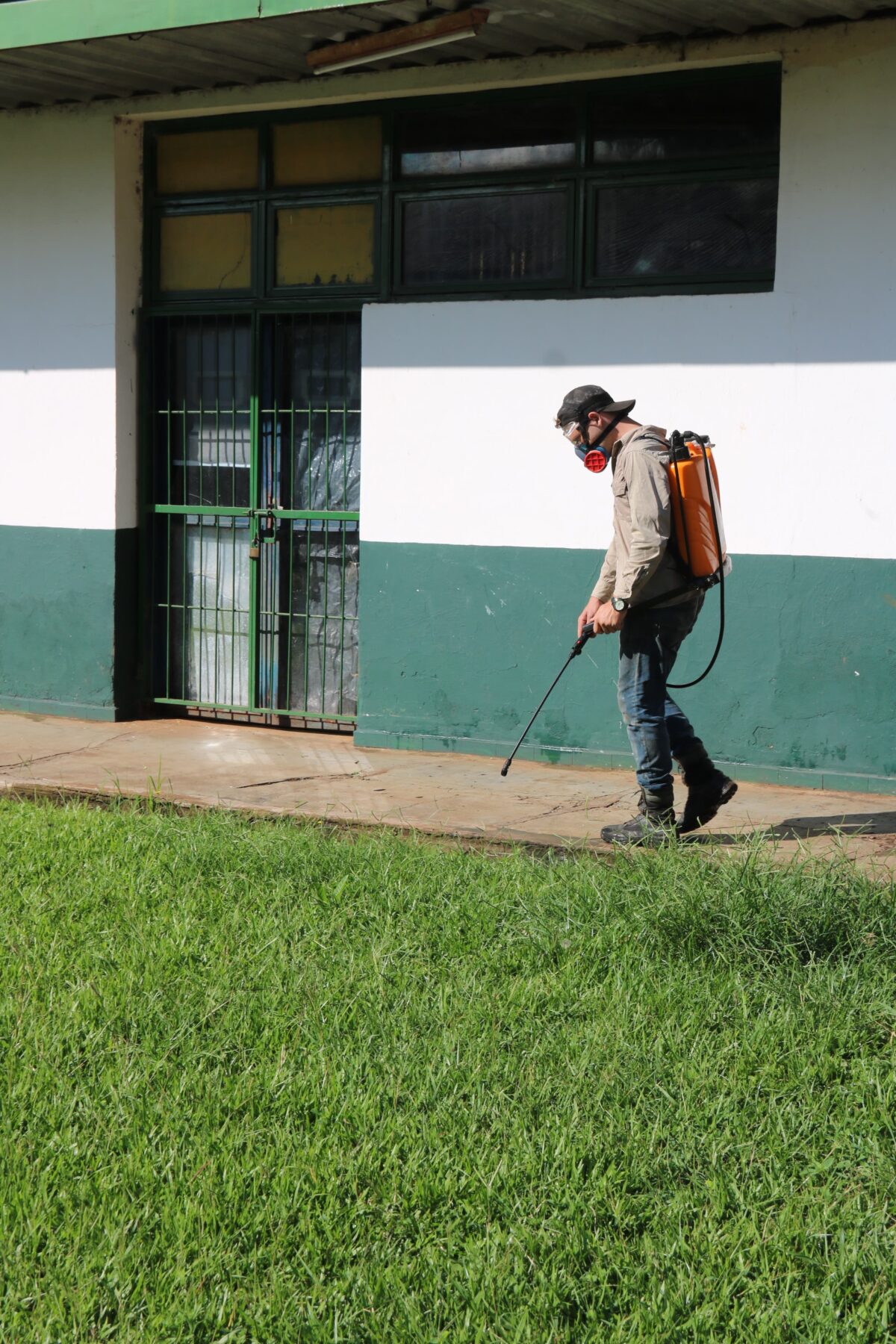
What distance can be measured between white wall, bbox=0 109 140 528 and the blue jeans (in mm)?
4071

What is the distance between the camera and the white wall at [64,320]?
8812 millimetres

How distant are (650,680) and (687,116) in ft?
10.4

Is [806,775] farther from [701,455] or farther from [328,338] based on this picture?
[328,338]

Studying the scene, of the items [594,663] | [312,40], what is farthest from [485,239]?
[594,663]

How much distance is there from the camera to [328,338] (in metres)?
8.55

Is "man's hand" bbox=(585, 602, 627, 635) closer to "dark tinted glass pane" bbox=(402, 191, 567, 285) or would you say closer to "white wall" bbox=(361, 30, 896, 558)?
"white wall" bbox=(361, 30, 896, 558)

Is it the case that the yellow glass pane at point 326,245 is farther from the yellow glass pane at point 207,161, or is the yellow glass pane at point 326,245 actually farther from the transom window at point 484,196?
the yellow glass pane at point 207,161

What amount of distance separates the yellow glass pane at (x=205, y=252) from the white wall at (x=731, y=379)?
1094 millimetres

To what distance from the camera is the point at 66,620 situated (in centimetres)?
911

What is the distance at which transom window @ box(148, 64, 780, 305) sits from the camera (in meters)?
7.35

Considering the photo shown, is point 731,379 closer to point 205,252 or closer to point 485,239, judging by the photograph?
point 485,239

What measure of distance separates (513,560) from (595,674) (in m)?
0.75

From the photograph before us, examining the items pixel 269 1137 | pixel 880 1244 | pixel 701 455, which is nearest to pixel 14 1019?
pixel 269 1137

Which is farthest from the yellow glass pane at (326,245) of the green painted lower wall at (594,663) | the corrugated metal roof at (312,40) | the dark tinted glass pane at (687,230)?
the green painted lower wall at (594,663)
